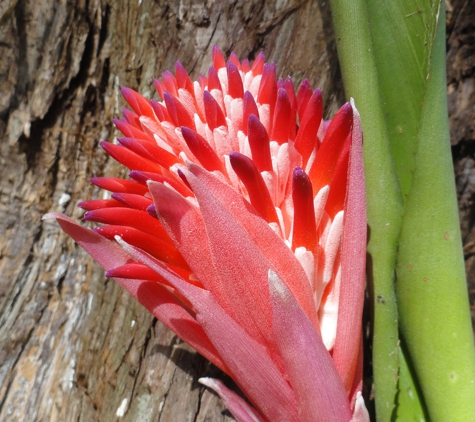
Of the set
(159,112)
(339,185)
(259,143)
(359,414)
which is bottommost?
(359,414)

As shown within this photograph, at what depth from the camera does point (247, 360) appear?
1.82 ft

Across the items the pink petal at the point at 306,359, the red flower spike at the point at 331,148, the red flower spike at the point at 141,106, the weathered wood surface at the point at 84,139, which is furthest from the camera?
the weathered wood surface at the point at 84,139

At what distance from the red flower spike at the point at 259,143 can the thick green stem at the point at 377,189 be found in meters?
0.19

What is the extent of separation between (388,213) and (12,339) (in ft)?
3.01

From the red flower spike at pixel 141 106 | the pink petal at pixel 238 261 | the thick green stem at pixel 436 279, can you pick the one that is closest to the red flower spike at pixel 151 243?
the pink petal at pixel 238 261

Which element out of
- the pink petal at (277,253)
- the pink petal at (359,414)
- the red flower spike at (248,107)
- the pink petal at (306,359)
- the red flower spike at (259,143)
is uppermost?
the red flower spike at (248,107)

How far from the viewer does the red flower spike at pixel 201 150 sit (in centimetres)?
61

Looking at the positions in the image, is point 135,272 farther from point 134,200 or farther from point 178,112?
point 178,112

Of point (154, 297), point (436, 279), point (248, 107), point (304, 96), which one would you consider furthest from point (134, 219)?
point (436, 279)

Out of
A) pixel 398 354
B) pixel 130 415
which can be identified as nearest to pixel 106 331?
pixel 130 415

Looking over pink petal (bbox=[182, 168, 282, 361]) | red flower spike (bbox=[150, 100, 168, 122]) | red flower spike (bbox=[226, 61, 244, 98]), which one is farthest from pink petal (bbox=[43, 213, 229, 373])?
red flower spike (bbox=[226, 61, 244, 98])

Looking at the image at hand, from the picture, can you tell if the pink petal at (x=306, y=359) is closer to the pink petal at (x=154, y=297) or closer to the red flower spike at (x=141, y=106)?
the pink petal at (x=154, y=297)

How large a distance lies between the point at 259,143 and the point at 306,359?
11.8 inches

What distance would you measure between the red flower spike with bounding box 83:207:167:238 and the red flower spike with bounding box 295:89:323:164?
253 millimetres
